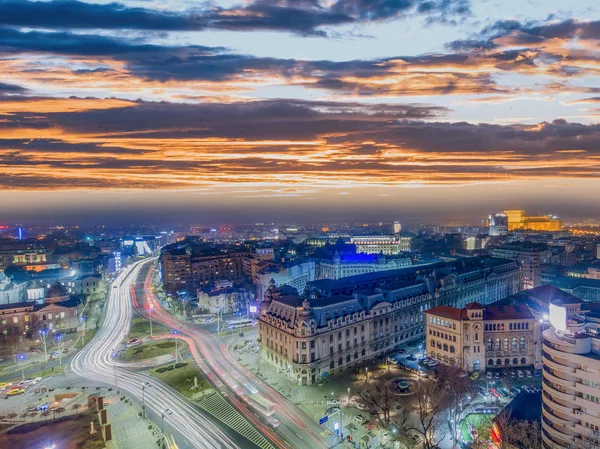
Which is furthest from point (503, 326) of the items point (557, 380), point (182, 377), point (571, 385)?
point (182, 377)

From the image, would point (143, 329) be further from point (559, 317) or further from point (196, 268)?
point (559, 317)

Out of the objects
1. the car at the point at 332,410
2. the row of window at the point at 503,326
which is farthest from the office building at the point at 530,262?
the car at the point at 332,410

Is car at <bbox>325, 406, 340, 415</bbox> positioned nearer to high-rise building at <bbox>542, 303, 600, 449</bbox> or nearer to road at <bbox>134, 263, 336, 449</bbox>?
road at <bbox>134, 263, 336, 449</bbox>

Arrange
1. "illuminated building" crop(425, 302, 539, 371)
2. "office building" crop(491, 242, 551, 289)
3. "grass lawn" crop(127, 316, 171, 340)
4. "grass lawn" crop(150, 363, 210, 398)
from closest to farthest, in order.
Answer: "grass lawn" crop(150, 363, 210, 398), "illuminated building" crop(425, 302, 539, 371), "grass lawn" crop(127, 316, 171, 340), "office building" crop(491, 242, 551, 289)

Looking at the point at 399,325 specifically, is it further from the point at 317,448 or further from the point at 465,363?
the point at 317,448

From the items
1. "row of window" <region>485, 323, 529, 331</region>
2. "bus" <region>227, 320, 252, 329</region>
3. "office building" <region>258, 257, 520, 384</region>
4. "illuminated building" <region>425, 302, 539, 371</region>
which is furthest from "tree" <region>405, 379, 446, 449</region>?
"bus" <region>227, 320, 252, 329</region>

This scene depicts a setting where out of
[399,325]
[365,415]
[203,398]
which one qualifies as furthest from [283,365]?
[399,325]

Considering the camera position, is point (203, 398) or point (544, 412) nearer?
point (544, 412)

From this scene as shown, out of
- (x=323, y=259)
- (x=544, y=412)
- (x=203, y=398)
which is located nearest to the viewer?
(x=544, y=412)
